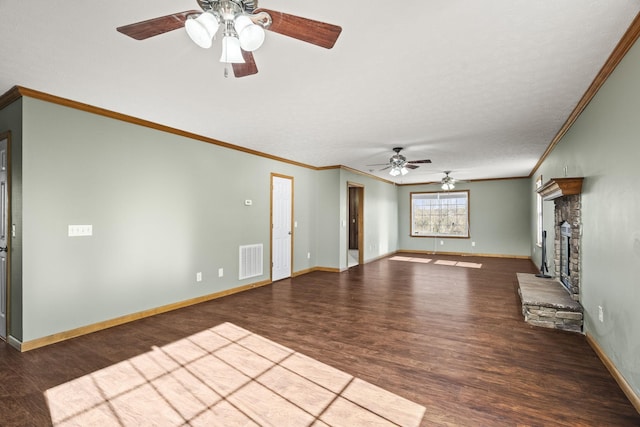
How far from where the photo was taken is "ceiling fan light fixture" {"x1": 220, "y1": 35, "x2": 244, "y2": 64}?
166cm

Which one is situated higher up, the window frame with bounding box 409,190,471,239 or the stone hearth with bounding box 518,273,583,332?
the window frame with bounding box 409,190,471,239

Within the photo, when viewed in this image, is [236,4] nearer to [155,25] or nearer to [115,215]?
[155,25]

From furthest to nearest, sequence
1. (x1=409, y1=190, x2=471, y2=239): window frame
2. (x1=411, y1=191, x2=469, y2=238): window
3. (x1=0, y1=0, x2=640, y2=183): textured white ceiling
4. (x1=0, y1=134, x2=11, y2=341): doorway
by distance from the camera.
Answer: (x1=411, y1=191, x2=469, y2=238): window, (x1=409, y1=190, x2=471, y2=239): window frame, (x1=0, y1=134, x2=11, y2=341): doorway, (x1=0, y1=0, x2=640, y2=183): textured white ceiling

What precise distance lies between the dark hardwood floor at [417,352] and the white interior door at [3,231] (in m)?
0.31

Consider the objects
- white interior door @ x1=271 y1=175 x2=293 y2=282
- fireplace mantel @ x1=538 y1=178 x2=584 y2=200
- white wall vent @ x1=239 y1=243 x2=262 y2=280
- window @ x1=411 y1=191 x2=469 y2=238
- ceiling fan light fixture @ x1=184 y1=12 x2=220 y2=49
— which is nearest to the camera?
ceiling fan light fixture @ x1=184 y1=12 x2=220 y2=49

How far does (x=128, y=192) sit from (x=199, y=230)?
112 centimetres

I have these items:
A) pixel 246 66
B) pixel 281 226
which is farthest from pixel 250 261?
pixel 246 66

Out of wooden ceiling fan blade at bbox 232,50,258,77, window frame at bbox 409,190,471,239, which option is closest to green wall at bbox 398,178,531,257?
window frame at bbox 409,190,471,239

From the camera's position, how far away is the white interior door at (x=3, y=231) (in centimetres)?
322

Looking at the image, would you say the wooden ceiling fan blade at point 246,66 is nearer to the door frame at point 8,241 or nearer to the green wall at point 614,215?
the green wall at point 614,215

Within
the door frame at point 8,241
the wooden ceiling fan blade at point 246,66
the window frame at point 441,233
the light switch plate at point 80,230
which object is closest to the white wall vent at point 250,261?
the light switch plate at point 80,230

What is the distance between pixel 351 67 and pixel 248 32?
1202 millimetres

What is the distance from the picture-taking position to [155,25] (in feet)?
5.33

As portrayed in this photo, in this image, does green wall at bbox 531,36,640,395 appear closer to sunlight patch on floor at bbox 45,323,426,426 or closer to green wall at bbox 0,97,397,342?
sunlight patch on floor at bbox 45,323,426,426
